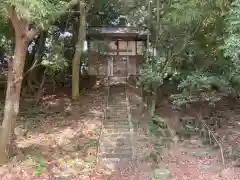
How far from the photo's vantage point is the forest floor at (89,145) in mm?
10164

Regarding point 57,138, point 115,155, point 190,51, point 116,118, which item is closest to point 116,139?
point 115,155

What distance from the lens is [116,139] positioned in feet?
39.9

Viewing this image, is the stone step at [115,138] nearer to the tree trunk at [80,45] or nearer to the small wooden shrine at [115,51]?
the tree trunk at [80,45]

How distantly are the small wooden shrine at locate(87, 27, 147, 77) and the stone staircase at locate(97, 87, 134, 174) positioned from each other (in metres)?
3.25

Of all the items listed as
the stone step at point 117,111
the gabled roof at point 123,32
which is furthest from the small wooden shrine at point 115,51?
the stone step at point 117,111

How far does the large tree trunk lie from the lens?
920 centimetres

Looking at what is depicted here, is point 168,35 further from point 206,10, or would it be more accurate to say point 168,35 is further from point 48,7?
point 48,7

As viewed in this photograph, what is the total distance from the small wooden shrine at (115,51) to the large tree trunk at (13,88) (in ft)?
27.3

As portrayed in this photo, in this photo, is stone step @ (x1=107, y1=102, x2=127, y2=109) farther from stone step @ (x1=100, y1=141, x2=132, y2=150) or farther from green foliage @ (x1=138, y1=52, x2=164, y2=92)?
stone step @ (x1=100, y1=141, x2=132, y2=150)

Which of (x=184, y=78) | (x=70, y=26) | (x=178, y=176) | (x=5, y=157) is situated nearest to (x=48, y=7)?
(x=5, y=157)

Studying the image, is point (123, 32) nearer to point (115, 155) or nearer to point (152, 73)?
point (152, 73)

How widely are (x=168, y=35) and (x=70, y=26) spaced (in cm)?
532

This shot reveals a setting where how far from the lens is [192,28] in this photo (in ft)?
44.0

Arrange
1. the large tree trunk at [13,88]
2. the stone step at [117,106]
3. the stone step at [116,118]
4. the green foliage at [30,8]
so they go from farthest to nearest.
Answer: the stone step at [117,106]
the stone step at [116,118]
the large tree trunk at [13,88]
the green foliage at [30,8]
